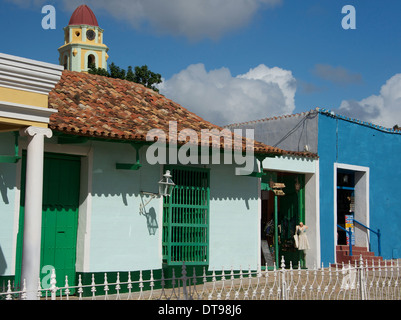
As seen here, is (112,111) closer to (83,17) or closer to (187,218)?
(187,218)

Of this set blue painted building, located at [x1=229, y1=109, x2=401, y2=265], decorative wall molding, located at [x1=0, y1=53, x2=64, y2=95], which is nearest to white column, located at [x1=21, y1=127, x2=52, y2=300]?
decorative wall molding, located at [x1=0, y1=53, x2=64, y2=95]

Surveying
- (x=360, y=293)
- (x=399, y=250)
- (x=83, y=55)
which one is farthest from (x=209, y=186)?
(x=83, y=55)

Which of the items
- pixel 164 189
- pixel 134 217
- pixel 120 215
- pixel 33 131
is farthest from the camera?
pixel 164 189

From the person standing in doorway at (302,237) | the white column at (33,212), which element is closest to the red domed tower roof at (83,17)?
the person standing in doorway at (302,237)

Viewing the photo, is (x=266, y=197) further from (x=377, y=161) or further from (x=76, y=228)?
(x=76, y=228)

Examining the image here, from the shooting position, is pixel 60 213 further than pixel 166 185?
No

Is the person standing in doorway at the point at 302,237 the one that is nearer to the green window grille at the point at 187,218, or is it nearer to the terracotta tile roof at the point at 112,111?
the terracotta tile roof at the point at 112,111

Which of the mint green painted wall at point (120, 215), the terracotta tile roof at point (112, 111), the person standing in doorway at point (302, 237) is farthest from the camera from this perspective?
the person standing in doorway at point (302, 237)

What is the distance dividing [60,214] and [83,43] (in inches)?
1352

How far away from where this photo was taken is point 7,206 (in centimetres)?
926

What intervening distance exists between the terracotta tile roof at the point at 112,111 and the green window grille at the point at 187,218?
101 cm

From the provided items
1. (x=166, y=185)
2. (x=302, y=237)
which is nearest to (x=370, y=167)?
(x=302, y=237)

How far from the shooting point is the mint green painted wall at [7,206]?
916cm

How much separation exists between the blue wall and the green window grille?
4678mm
